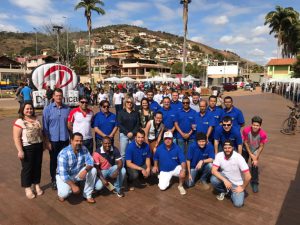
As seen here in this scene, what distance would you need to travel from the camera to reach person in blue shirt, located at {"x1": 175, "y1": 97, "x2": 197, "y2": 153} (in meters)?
5.67

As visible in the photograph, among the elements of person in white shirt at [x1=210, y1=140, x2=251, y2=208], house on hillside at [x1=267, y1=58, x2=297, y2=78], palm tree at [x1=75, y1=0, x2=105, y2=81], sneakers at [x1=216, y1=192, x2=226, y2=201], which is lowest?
sneakers at [x1=216, y1=192, x2=226, y2=201]

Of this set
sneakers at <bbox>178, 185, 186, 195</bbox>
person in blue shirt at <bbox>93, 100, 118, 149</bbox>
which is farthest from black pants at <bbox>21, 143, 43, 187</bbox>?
sneakers at <bbox>178, 185, 186, 195</bbox>

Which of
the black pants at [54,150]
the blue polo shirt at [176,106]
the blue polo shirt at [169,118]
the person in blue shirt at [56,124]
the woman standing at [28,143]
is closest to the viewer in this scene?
the woman standing at [28,143]

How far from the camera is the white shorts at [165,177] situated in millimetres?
4758

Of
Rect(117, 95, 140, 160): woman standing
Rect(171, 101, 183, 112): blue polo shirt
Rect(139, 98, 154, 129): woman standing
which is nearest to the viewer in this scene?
Rect(117, 95, 140, 160): woman standing

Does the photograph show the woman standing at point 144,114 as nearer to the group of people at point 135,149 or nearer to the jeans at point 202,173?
the group of people at point 135,149

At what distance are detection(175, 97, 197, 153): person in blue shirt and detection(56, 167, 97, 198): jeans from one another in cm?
217

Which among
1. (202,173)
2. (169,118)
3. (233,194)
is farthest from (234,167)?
(169,118)

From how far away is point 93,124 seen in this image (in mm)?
5109

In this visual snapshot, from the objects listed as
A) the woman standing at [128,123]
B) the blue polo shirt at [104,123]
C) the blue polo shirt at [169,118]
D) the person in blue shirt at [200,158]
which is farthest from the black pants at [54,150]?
the person in blue shirt at [200,158]

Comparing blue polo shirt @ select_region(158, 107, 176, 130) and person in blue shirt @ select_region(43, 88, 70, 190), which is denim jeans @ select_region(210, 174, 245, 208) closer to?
blue polo shirt @ select_region(158, 107, 176, 130)

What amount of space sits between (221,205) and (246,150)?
1.19 meters

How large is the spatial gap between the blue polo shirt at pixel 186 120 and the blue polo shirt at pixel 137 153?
3.84 ft

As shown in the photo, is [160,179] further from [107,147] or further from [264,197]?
[264,197]
